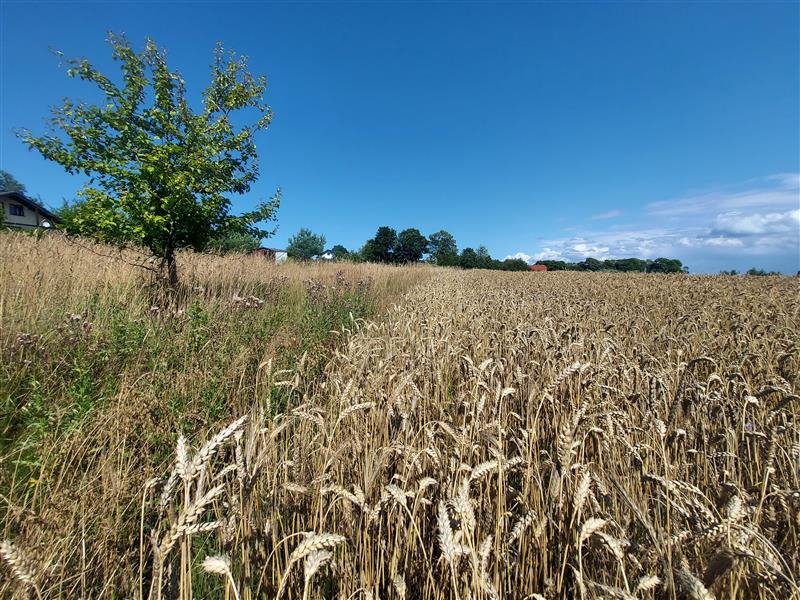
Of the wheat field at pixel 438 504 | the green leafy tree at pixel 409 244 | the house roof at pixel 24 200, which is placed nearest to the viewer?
the wheat field at pixel 438 504

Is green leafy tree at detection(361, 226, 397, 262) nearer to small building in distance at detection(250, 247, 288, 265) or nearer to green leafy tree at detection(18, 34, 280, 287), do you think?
small building in distance at detection(250, 247, 288, 265)

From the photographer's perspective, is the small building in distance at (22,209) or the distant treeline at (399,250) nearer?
the small building in distance at (22,209)

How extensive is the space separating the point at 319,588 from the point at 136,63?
7.12 metres

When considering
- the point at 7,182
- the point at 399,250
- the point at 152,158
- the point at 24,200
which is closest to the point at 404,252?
the point at 399,250

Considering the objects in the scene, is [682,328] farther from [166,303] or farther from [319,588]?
[166,303]

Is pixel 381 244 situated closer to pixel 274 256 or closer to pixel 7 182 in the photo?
pixel 274 256

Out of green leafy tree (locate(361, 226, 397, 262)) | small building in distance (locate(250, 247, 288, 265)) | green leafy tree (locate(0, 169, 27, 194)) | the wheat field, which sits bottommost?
the wheat field

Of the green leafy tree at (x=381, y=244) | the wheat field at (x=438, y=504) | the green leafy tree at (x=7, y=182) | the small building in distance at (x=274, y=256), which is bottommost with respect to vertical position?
the wheat field at (x=438, y=504)

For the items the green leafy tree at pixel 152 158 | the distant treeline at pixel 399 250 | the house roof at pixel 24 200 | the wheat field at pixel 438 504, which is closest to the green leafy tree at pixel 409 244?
the distant treeline at pixel 399 250

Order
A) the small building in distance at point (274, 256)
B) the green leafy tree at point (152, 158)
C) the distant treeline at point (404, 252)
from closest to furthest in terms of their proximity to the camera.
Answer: the green leafy tree at point (152, 158) < the small building in distance at point (274, 256) < the distant treeline at point (404, 252)

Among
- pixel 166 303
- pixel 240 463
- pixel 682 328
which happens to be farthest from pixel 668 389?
pixel 166 303

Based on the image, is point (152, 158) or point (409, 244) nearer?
point (152, 158)

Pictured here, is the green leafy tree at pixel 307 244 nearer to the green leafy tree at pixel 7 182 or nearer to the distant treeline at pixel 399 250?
the distant treeline at pixel 399 250

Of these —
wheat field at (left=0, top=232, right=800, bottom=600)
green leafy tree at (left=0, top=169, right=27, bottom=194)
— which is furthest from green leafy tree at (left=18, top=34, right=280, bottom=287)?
green leafy tree at (left=0, top=169, right=27, bottom=194)
